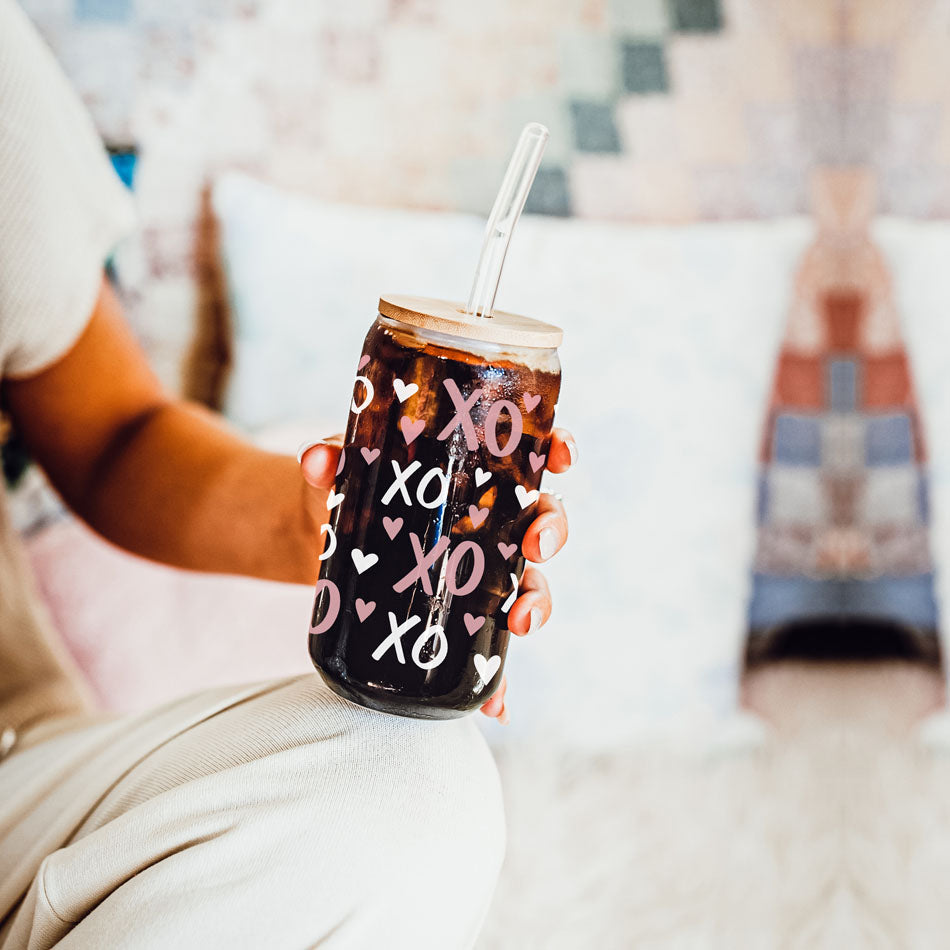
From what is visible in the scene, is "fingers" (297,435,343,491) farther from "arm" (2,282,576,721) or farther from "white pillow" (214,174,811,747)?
"white pillow" (214,174,811,747)

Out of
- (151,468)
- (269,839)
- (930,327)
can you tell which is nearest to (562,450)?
(269,839)

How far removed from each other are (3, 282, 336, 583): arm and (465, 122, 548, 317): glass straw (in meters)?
0.29

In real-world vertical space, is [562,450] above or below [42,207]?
below

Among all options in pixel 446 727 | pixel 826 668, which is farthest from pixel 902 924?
pixel 446 727

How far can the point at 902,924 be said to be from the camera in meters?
1.12

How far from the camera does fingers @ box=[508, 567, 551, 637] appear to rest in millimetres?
604

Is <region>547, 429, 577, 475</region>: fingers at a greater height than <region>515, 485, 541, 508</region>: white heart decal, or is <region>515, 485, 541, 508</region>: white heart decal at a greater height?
<region>547, 429, 577, 475</region>: fingers

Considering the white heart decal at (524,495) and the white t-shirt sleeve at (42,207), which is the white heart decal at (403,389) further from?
the white t-shirt sleeve at (42,207)

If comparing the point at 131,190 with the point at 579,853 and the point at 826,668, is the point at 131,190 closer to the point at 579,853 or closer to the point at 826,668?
the point at 579,853

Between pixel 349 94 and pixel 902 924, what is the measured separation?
1.25 metres

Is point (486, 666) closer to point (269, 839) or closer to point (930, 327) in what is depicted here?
point (269, 839)

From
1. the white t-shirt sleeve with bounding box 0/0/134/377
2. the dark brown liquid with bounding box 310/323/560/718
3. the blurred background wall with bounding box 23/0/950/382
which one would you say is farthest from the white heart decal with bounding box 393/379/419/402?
the blurred background wall with bounding box 23/0/950/382

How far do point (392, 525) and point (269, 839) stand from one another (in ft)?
0.62

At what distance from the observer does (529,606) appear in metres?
0.61
